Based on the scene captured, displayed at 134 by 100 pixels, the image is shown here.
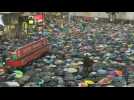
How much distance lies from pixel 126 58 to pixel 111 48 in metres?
0.26

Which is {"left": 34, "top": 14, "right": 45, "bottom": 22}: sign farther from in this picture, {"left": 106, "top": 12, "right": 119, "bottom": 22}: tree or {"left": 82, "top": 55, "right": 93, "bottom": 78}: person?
{"left": 106, "top": 12, "right": 119, "bottom": 22}: tree

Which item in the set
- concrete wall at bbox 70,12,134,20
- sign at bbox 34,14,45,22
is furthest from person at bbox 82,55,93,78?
sign at bbox 34,14,45,22

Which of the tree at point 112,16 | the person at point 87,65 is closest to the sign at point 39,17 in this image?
the person at point 87,65

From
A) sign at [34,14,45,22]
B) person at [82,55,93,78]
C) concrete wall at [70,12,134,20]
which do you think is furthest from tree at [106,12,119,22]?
sign at [34,14,45,22]

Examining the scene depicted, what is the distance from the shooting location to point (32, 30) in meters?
3.42

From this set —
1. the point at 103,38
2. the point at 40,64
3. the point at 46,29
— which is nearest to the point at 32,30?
the point at 46,29

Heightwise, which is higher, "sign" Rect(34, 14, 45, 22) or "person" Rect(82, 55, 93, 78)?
"sign" Rect(34, 14, 45, 22)

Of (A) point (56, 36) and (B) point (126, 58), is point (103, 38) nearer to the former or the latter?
(B) point (126, 58)

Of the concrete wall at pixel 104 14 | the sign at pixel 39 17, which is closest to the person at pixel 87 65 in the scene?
the concrete wall at pixel 104 14

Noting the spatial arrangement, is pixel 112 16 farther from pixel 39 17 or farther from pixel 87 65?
pixel 39 17

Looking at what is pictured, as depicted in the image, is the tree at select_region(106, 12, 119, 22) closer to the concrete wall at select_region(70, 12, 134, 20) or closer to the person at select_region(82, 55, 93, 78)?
the concrete wall at select_region(70, 12, 134, 20)

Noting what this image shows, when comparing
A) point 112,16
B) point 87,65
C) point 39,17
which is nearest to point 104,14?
point 112,16

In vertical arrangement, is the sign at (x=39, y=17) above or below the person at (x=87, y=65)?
above

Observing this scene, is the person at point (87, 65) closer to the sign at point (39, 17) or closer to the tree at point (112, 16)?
the tree at point (112, 16)
